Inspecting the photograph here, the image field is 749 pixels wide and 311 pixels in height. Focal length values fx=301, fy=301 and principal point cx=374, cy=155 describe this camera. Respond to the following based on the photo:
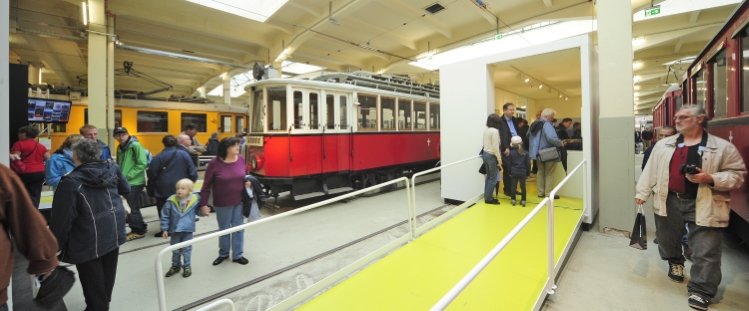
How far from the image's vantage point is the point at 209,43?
13.2 metres

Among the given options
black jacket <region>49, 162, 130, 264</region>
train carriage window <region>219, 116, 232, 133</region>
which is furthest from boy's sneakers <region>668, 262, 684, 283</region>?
train carriage window <region>219, 116, 232, 133</region>

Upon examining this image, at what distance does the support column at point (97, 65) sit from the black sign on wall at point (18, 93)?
544 centimetres

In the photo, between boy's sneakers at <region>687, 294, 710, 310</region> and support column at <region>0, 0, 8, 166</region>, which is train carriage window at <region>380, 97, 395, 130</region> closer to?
boy's sneakers at <region>687, 294, 710, 310</region>

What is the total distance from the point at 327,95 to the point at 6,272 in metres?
5.74

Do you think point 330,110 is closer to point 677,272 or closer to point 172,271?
point 172,271

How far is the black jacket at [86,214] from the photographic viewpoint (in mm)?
2352

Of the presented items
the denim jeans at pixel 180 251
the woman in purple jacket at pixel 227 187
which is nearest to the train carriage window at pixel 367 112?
the woman in purple jacket at pixel 227 187

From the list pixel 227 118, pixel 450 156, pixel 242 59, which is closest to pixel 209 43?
pixel 242 59

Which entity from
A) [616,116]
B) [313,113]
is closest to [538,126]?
[616,116]

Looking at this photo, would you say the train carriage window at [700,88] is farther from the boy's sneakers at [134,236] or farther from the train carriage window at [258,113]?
the boy's sneakers at [134,236]

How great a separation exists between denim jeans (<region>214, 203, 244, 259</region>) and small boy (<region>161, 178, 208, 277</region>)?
251mm

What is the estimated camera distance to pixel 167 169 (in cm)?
449

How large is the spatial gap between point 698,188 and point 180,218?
5071mm

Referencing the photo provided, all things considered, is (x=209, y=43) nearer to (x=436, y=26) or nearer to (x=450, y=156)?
(x=436, y=26)
